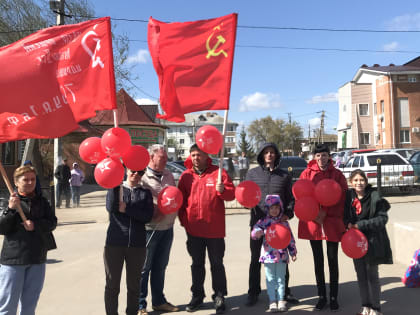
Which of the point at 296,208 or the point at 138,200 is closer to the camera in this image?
the point at 138,200

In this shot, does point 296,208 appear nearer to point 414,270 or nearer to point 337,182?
point 337,182

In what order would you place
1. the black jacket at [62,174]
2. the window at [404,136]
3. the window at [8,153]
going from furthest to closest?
the window at [404,136] < the window at [8,153] < the black jacket at [62,174]

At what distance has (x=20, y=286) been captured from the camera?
10.5 feet

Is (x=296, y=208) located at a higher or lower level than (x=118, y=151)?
lower

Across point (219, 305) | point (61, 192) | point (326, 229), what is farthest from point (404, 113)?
point (219, 305)

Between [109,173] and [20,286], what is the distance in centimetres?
126

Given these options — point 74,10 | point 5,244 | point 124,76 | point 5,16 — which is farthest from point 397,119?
point 5,244

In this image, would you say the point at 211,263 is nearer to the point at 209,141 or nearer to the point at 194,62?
the point at 209,141

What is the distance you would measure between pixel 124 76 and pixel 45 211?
1964cm

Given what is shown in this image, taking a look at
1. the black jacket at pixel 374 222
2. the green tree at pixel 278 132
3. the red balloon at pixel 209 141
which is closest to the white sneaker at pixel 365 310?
the black jacket at pixel 374 222

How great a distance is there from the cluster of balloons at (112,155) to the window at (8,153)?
19200mm

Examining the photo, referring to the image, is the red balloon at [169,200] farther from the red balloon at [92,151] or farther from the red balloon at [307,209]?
the red balloon at [307,209]

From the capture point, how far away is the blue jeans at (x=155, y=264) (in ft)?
13.3

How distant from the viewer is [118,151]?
11.8ft
